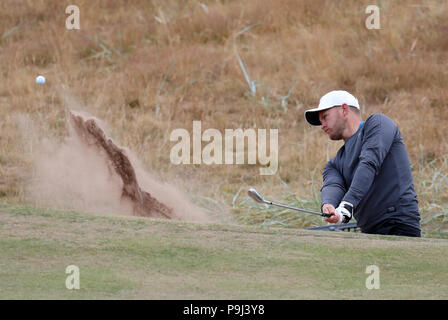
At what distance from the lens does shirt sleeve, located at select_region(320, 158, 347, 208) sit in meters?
4.50

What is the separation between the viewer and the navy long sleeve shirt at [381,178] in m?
4.42

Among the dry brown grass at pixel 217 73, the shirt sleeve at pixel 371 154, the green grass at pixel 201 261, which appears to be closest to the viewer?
the green grass at pixel 201 261

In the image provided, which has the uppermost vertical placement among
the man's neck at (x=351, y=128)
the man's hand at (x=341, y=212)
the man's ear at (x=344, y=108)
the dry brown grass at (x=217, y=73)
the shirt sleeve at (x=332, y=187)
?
the dry brown grass at (x=217, y=73)

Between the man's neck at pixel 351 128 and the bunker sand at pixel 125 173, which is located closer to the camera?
the man's neck at pixel 351 128

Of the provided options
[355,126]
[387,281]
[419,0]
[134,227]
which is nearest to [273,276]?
[387,281]

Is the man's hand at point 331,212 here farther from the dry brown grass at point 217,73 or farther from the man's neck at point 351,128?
the dry brown grass at point 217,73

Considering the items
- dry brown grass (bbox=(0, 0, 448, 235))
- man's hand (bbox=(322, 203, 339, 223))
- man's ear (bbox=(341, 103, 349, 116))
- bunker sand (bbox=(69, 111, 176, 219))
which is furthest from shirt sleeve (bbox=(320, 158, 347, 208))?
dry brown grass (bbox=(0, 0, 448, 235))

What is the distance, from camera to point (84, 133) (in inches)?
284

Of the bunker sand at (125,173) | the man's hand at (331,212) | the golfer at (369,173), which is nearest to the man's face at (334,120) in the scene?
the golfer at (369,173)

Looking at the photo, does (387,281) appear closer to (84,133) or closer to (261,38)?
(84,133)

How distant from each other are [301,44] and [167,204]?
18.8 feet

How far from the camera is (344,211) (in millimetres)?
4145

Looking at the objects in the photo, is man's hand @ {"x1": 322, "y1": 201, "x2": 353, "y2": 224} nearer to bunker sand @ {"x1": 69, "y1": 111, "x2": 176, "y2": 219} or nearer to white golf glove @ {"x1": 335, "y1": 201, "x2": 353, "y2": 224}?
white golf glove @ {"x1": 335, "y1": 201, "x2": 353, "y2": 224}

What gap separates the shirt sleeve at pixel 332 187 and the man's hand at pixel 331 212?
0.17m
